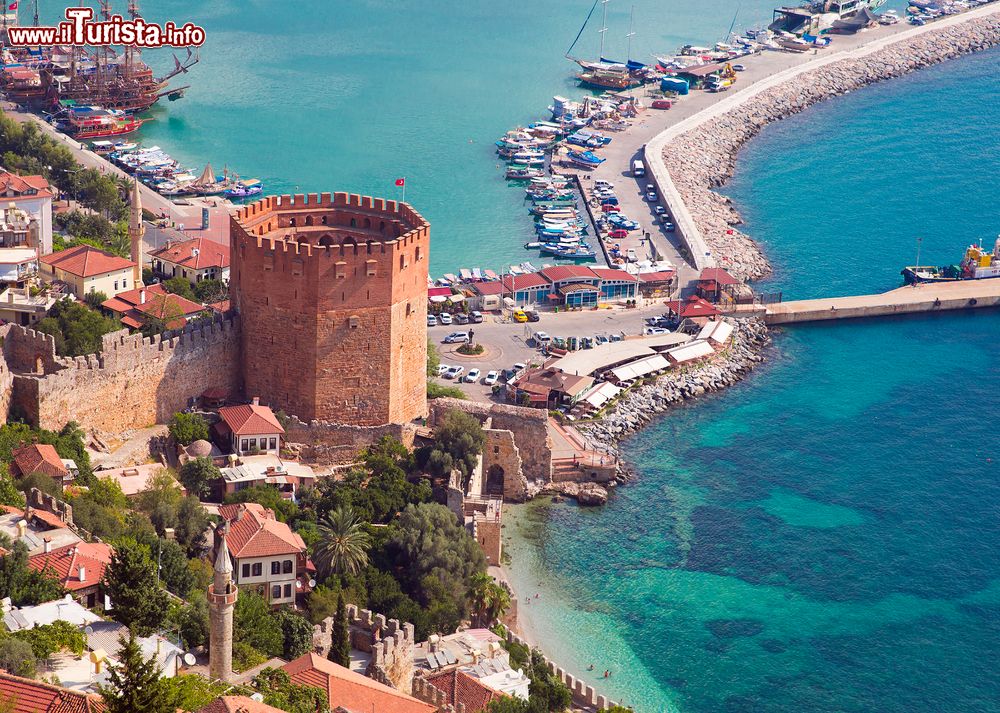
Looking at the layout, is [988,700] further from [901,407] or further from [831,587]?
[901,407]

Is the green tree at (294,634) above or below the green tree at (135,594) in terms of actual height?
below

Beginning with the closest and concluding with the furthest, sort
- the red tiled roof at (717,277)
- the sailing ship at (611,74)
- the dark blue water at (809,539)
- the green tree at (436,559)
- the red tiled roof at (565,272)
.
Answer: the green tree at (436,559), the dark blue water at (809,539), the red tiled roof at (565,272), the red tiled roof at (717,277), the sailing ship at (611,74)

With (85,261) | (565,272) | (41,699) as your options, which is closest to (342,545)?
(41,699)

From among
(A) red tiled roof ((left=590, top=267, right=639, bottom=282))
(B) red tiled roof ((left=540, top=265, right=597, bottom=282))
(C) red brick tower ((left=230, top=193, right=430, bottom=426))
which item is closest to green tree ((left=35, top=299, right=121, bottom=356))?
(C) red brick tower ((left=230, top=193, right=430, bottom=426))

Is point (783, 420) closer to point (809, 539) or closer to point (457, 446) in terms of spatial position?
point (809, 539)

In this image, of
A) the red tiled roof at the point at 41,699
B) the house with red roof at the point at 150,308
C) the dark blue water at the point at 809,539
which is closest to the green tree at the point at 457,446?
the dark blue water at the point at 809,539

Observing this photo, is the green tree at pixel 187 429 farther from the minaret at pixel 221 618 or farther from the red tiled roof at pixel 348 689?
the minaret at pixel 221 618

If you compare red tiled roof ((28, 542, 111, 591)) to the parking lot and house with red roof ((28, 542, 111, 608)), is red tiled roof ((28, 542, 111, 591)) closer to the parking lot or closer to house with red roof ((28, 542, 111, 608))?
house with red roof ((28, 542, 111, 608))
